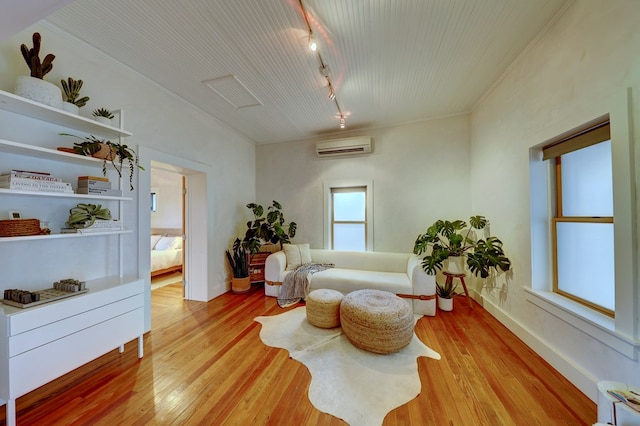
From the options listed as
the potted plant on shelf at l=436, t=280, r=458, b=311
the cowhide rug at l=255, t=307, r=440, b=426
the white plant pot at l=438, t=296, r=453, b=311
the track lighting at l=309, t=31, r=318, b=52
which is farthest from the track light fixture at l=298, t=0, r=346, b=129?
the white plant pot at l=438, t=296, r=453, b=311

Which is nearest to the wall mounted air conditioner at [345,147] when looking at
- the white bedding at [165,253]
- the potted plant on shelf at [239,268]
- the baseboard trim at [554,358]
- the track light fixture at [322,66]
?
the track light fixture at [322,66]

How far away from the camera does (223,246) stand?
3.79 m

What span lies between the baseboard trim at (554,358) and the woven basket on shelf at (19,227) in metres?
4.01

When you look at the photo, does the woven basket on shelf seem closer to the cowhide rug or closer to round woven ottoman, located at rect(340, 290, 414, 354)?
the cowhide rug

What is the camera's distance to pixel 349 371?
72.2 inches

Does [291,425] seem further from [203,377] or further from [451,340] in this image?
[451,340]

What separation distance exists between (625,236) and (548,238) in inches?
33.8

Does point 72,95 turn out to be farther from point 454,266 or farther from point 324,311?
point 454,266

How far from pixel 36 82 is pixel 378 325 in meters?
3.27

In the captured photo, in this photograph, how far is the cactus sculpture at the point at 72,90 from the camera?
71.8 inches

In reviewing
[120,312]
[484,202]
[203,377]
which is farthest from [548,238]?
[120,312]

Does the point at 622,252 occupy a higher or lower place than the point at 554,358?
higher

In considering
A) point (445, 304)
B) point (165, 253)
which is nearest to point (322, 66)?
point (445, 304)

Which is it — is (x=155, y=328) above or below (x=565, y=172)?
below
